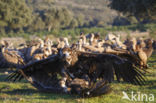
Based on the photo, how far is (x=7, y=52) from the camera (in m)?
12.8

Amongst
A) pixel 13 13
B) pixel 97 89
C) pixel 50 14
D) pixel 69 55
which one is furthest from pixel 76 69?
pixel 50 14

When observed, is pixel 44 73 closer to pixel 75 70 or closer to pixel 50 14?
pixel 75 70

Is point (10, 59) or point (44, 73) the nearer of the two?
point (44, 73)

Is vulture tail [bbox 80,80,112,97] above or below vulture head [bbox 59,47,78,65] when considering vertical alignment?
below

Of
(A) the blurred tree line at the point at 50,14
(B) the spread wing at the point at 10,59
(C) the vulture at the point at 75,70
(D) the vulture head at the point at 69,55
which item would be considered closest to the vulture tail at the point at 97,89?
(C) the vulture at the point at 75,70

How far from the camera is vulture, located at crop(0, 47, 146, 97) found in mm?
6180

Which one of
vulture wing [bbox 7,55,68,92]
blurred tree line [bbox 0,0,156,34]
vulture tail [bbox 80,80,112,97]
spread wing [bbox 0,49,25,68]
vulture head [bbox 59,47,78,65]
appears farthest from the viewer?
blurred tree line [bbox 0,0,156,34]

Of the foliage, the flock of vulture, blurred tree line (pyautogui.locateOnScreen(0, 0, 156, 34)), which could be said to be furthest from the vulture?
the foliage

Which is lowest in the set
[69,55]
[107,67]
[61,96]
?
[61,96]

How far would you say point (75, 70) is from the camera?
263 inches

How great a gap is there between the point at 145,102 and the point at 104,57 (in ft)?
4.95

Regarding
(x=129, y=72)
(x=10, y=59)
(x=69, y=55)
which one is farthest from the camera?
(x=10, y=59)

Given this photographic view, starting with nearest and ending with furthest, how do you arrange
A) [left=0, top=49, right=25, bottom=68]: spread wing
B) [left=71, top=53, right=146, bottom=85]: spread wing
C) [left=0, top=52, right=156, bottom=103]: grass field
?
[left=0, top=52, right=156, bottom=103]: grass field, [left=71, top=53, right=146, bottom=85]: spread wing, [left=0, top=49, right=25, bottom=68]: spread wing

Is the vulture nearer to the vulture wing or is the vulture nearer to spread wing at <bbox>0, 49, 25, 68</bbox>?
the vulture wing
